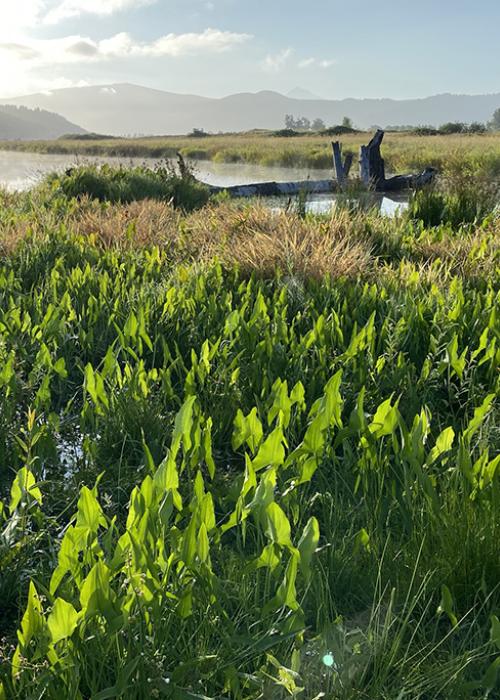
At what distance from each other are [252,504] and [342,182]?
13.0m

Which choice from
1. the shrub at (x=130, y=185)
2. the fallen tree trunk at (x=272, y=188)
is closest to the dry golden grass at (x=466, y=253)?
the shrub at (x=130, y=185)

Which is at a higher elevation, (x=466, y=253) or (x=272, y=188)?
(x=272, y=188)

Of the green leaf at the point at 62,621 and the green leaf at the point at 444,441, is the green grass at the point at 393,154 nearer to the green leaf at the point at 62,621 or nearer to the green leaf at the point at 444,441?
the green leaf at the point at 444,441

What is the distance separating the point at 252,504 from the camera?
5.19 ft

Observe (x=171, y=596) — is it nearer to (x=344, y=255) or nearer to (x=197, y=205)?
(x=344, y=255)

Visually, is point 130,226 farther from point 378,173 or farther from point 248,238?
point 378,173

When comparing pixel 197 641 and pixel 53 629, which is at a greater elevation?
pixel 53 629

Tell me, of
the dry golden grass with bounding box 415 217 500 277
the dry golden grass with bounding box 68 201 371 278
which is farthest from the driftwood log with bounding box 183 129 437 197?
the dry golden grass with bounding box 415 217 500 277

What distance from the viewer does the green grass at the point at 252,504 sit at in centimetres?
142

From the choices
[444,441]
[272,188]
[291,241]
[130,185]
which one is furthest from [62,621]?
[272,188]

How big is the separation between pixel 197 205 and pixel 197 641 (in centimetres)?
1184

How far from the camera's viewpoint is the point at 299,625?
1.38 meters

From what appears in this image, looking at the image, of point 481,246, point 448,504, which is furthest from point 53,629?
point 481,246

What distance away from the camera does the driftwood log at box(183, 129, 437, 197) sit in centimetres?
1442
